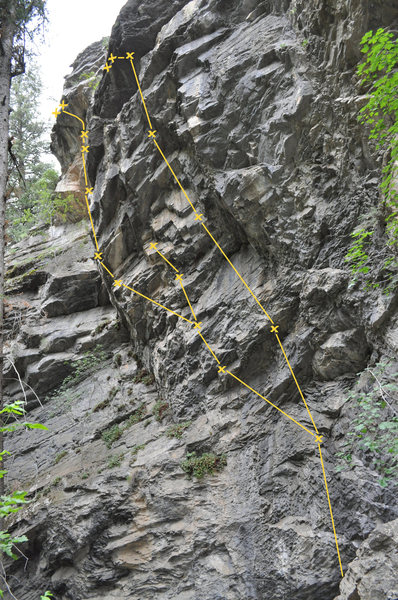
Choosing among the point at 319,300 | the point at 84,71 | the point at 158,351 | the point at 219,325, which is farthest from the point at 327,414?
the point at 84,71

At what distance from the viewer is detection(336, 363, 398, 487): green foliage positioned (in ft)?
17.0

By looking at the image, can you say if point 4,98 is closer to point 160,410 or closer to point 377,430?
point 160,410

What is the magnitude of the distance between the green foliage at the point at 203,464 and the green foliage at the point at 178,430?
0.72 m

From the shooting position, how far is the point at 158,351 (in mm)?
9898

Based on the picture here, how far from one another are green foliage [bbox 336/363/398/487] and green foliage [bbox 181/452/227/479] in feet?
7.18

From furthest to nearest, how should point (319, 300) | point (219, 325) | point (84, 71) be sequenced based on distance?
1. point (84, 71)
2. point (219, 325)
3. point (319, 300)

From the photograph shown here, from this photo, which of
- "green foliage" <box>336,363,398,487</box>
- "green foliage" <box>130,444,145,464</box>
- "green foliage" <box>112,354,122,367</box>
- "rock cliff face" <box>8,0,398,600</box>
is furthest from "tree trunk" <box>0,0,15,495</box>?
"green foliage" <box>336,363,398,487</box>

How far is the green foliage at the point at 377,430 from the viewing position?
5.18 metres

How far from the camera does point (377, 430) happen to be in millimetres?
5574

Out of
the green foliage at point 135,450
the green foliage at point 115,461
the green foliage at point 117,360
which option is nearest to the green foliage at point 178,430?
the green foliage at point 135,450

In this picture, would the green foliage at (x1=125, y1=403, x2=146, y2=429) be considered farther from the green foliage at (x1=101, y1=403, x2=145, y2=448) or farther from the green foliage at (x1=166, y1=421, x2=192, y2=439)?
the green foliage at (x1=166, y1=421, x2=192, y2=439)

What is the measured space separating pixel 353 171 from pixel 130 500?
709 centimetres

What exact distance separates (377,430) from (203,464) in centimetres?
314

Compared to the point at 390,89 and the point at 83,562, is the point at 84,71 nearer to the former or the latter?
the point at 390,89
